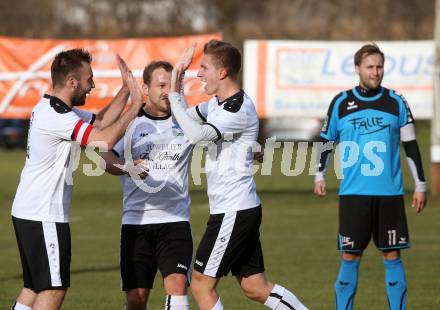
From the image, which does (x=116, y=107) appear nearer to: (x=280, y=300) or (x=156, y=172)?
(x=156, y=172)

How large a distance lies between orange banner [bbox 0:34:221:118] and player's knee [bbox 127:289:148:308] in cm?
1204

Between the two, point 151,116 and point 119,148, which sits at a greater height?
point 151,116

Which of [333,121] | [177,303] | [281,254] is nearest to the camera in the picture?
[177,303]

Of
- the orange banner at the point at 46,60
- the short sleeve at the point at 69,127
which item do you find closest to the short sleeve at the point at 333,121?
the short sleeve at the point at 69,127

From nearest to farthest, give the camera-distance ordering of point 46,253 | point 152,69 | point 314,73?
point 46,253 < point 152,69 < point 314,73

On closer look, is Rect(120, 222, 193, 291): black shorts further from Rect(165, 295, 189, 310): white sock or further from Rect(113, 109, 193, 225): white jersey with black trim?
Rect(165, 295, 189, 310): white sock

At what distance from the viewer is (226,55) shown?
25.9ft

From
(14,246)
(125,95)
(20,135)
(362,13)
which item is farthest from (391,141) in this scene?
(20,135)

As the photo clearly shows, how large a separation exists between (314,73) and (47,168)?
13.0 m

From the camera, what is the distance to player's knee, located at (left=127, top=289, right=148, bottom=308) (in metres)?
8.20

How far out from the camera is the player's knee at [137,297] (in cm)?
820

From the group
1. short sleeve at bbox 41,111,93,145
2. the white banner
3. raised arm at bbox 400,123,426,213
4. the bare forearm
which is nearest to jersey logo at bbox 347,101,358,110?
raised arm at bbox 400,123,426,213

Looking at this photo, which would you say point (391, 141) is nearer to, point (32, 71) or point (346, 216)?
point (346, 216)

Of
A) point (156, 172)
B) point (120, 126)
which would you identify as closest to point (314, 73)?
point (156, 172)
